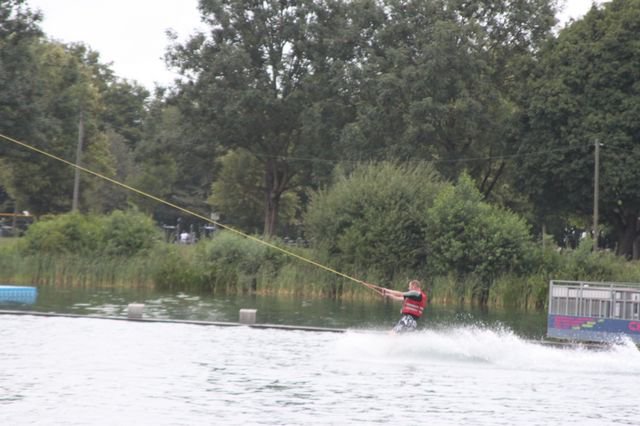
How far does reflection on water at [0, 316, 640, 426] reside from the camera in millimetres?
21656

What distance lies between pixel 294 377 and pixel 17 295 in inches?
912

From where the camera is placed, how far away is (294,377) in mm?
26453

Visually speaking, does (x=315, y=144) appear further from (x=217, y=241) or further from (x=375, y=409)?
(x=375, y=409)

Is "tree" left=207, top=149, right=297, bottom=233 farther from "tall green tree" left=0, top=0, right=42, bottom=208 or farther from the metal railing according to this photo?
the metal railing

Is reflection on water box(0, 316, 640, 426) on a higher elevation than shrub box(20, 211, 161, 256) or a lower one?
lower

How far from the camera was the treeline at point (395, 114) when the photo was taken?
197 ft

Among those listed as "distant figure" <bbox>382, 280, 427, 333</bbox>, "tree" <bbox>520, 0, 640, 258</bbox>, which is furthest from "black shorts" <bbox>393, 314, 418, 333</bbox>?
"tree" <bbox>520, 0, 640, 258</bbox>

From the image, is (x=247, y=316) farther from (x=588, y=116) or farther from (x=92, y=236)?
(x=588, y=116)

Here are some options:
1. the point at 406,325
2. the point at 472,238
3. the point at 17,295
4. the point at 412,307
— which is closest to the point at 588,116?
the point at 472,238

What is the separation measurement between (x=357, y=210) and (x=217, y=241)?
274 inches

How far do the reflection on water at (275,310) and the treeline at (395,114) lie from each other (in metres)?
6.52

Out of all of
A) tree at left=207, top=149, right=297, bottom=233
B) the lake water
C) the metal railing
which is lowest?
the lake water

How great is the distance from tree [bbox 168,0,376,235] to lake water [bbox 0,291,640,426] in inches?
1681

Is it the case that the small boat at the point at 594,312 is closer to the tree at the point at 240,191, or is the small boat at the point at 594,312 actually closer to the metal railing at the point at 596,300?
the metal railing at the point at 596,300
